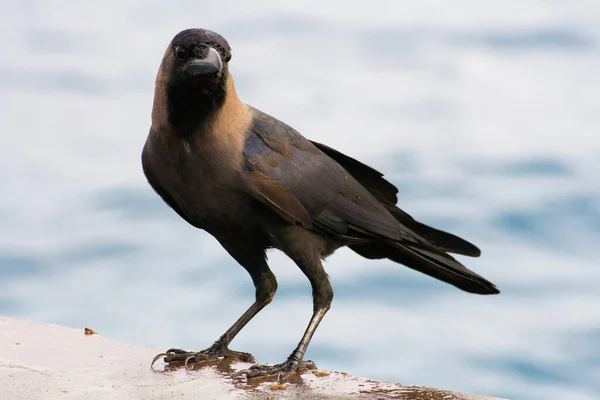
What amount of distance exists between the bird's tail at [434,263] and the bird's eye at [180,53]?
5.50 ft

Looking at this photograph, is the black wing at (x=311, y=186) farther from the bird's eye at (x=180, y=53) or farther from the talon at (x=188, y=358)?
the talon at (x=188, y=358)

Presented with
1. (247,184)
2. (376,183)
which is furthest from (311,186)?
(376,183)

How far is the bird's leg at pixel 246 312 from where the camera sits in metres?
5.83

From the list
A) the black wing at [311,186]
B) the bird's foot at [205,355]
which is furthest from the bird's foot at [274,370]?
the black wing at [311,186]

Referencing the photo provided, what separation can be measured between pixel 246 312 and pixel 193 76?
5.32ft

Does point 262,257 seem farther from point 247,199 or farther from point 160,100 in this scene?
point 160,100

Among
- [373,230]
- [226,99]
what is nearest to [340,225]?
[373,230]

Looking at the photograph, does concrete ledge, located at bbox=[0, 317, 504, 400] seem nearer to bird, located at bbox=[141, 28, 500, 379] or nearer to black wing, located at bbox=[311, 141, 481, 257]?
bird, located at bbox=[141, 28, 500, 379]

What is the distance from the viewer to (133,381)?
561 cm

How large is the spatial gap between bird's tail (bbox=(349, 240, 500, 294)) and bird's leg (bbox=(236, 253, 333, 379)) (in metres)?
0.66

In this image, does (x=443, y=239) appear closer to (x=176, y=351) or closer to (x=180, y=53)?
(x=176, y=351)

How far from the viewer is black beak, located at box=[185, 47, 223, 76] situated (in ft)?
16.8

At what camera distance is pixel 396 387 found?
5.59 metres

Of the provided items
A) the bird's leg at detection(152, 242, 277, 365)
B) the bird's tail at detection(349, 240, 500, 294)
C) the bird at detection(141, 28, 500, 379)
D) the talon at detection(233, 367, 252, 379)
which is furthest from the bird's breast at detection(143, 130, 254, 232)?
the bird's tail at detection(349, 240, 500, 294)
